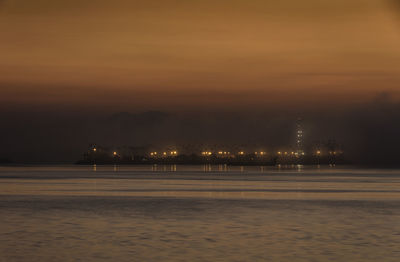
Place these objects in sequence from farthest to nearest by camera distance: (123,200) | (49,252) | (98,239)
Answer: (123,200) < (98,239) < (49,252)

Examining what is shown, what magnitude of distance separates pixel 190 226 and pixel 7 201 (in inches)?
832

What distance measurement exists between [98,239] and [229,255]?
21.4ft

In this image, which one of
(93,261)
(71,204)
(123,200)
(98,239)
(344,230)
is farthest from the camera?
(123,200)

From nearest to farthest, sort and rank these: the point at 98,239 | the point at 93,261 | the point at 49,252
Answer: the point at 93,261
the point at 49,252
the point at 98,239

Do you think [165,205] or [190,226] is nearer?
[190,226]

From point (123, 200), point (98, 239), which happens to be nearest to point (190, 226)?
point (98, 239)

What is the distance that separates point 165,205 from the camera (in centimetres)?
4659

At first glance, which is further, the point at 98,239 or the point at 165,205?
the point at 165,205

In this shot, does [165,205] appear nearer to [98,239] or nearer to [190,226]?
[190,226]

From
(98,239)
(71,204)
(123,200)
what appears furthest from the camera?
(123,200)

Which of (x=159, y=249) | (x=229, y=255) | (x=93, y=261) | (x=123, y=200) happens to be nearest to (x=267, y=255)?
(x=229, y=255)

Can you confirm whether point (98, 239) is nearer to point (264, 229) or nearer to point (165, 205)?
point (264, 229)

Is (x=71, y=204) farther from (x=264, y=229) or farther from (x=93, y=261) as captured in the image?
(x=93, y=261)

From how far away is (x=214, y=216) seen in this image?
3759cm
